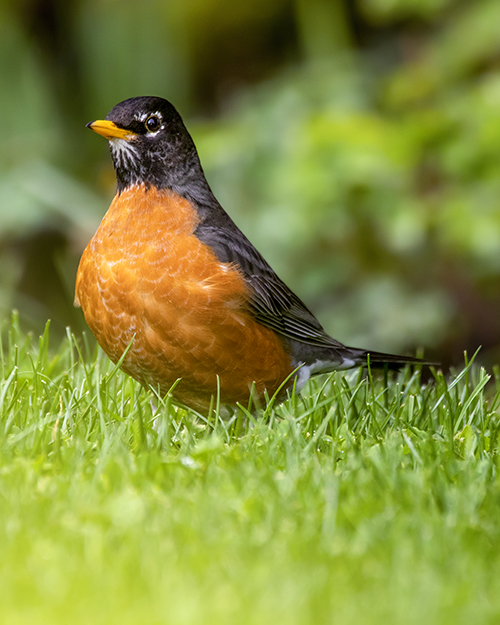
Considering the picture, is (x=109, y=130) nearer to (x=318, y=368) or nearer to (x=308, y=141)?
(x=318, y=368)

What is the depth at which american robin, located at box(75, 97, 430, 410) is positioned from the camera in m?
3.05

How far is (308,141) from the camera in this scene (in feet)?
17.2

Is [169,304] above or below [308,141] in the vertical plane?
below

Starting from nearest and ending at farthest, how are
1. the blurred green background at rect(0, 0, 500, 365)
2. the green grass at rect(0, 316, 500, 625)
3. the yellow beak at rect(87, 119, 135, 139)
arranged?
the green grass at rect(0, 316, 500, 625), the yellow beak at rect(87, 119, 135, 139), the blurred green background at rect(0, 0, 500, 365)

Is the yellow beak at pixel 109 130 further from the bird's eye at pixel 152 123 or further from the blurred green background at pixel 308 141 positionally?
the blurred green background at pixel 308 141

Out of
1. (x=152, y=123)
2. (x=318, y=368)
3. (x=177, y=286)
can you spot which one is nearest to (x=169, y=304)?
(x=177, y=286)

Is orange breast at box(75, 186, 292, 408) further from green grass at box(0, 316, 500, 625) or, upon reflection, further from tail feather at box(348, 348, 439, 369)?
tail feather at box(348, 348, 439, 369)

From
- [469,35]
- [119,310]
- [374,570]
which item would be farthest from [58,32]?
[374,570]

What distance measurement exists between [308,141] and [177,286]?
2482mm

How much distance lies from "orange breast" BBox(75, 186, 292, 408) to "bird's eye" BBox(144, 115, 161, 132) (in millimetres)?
298

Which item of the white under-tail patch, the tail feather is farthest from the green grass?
the tail feather

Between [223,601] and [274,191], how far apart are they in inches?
167

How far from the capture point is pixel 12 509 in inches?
81.2

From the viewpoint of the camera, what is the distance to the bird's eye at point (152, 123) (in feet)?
11.3
